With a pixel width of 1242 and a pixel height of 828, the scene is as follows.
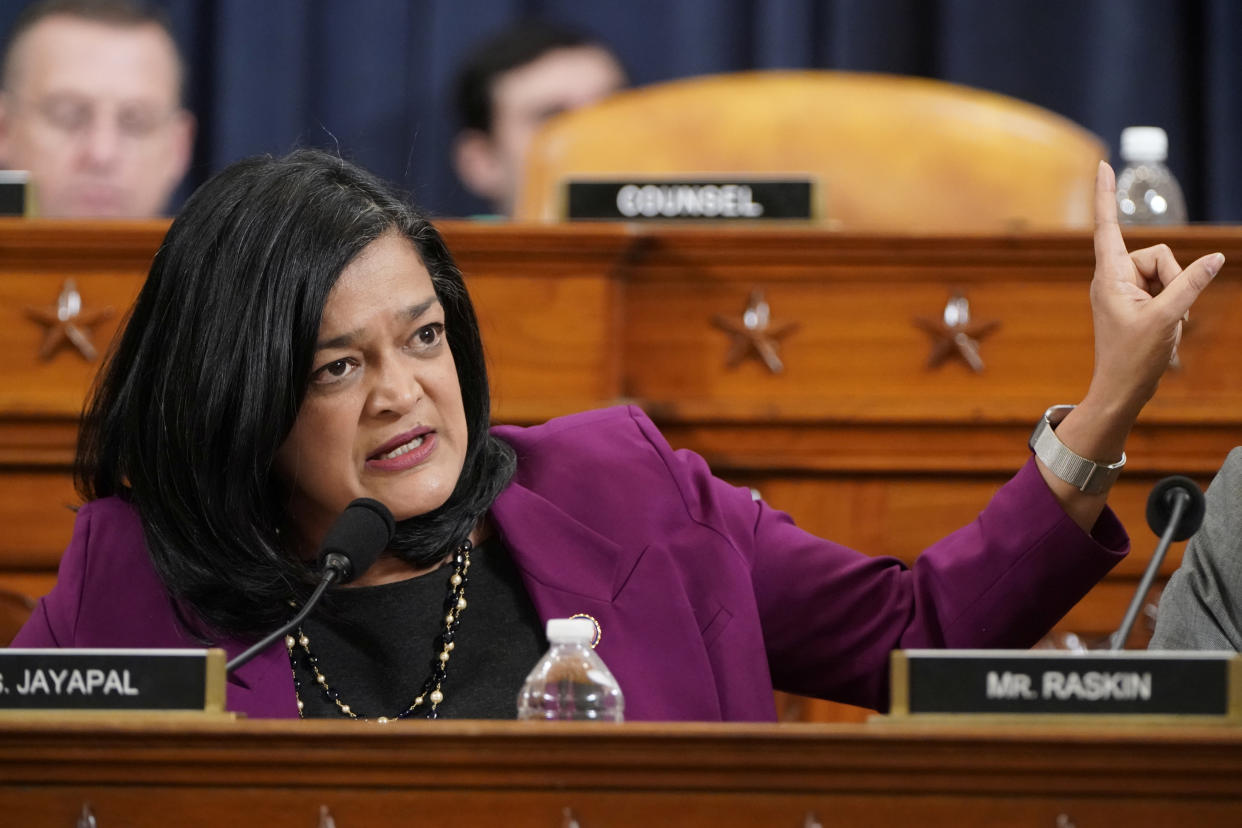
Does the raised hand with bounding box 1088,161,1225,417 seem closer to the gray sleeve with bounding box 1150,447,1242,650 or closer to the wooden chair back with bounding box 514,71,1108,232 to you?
the gray sleeve with bounding box 1150,447,1242,650

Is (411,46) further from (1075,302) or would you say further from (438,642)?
(438,642)

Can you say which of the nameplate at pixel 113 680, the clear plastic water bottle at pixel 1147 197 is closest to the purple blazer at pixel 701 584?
the nameplate at pixel 113 680

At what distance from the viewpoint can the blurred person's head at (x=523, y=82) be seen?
10.3 feet

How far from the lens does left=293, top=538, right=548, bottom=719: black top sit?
1.31 m

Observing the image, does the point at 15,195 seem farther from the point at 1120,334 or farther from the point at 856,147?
the point at 1120,334

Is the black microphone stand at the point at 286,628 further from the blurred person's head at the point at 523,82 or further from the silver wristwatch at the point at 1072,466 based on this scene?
the blurred person's head at the point at 523,82

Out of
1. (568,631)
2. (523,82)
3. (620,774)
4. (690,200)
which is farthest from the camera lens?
(523,82)

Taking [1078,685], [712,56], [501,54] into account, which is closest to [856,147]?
[712,56]

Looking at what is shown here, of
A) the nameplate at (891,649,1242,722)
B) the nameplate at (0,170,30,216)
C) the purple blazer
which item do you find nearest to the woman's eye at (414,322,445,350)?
the purple blazer

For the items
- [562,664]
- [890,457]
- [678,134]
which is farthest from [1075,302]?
[562,664]

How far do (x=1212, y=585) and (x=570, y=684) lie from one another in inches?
22.1

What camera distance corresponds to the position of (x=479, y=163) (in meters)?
3.23

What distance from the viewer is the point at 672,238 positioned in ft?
6.28

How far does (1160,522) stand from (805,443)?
2.67 feet
